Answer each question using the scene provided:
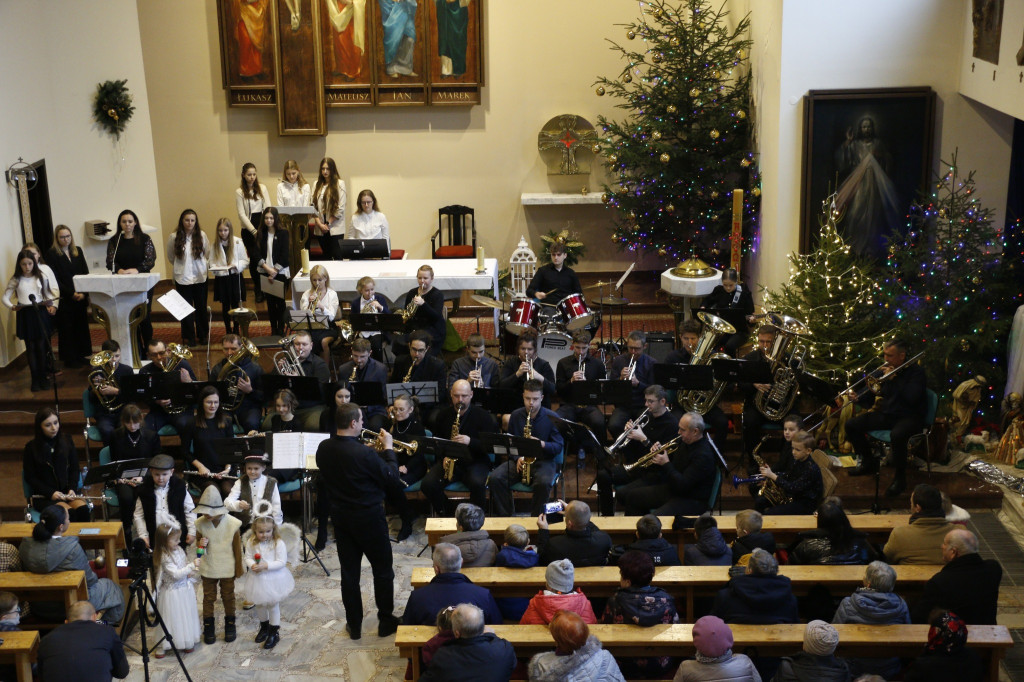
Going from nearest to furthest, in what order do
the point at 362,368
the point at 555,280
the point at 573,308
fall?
1. the point at 362,368
2. the point at 573,308
3. the point at 555,280

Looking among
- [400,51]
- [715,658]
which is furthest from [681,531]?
[400,51]

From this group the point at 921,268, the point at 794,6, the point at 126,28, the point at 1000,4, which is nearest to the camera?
the point at 1000,4

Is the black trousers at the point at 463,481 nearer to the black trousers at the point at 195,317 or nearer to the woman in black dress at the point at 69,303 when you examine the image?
the black trousers at the point at 195,317

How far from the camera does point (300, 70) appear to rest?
49.5ft

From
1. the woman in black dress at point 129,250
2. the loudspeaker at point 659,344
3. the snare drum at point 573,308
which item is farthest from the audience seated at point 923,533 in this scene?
the woman in black dress at point 129,250

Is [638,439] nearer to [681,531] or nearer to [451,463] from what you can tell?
[681,531]

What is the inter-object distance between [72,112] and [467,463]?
8208 millimetres

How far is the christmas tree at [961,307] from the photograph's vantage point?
10.4 metres

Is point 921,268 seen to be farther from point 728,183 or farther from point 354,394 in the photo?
point 354,394

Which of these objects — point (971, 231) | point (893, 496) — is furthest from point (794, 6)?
point (893, 496)

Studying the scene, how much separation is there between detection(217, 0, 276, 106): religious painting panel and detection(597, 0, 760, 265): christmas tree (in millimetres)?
4754

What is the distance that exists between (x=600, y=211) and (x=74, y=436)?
7.75 m

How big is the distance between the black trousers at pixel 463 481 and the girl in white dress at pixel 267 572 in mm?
1669

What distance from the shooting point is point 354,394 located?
9.45 metres
